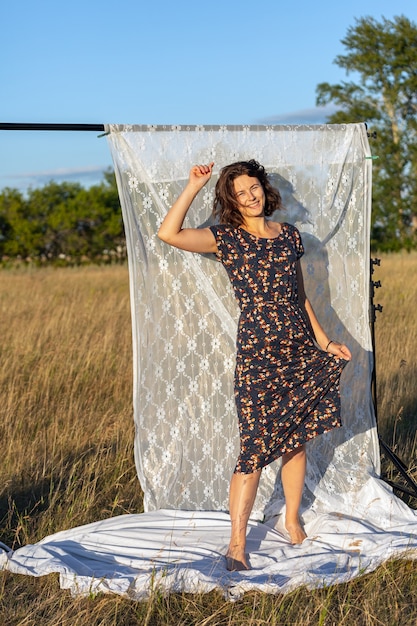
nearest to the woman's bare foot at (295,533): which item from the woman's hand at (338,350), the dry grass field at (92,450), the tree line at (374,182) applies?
the dry grass field at (92,450)

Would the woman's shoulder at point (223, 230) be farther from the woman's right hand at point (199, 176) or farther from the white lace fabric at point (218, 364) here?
the white lace fabric at point (218, 364)

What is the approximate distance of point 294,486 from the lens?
418 cm

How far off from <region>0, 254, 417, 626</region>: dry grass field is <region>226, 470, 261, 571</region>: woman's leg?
0.43 meters

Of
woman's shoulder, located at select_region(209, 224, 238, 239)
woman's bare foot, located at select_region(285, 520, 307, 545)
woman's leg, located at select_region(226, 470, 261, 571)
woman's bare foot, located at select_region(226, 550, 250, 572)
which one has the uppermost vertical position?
woman's shoulder, located at select_region(209, 224, 238, 239)

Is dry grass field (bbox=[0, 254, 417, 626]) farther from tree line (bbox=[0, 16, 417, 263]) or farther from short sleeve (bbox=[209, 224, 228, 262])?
tree line (bbox=[0, 16, 417, 263])

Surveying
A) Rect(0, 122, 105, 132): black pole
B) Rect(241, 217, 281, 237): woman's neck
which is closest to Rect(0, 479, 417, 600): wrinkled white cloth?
Rect(241, 217, 281, 237): woman's neck

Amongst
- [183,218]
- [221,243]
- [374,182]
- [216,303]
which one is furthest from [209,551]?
[374,182]

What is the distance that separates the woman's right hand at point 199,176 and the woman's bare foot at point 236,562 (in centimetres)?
163

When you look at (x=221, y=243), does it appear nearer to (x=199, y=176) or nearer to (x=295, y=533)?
(x=199, y=176)

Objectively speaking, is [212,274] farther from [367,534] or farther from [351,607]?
[351,607]

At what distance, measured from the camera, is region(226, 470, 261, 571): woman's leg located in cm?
387

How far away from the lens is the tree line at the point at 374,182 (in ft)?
87.5

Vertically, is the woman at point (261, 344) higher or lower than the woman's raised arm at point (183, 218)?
lower

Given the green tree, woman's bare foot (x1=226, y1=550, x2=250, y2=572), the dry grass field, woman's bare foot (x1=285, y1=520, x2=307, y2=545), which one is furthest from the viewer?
the green tree
